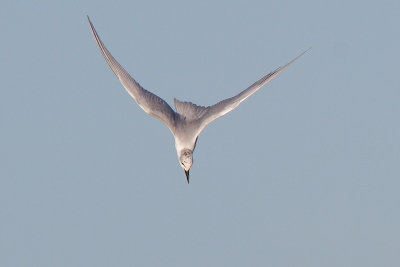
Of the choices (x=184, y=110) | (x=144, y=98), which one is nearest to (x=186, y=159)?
(x=184, y=110)

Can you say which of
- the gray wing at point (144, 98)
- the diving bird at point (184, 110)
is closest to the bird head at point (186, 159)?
the diving bird at point (184, 110)

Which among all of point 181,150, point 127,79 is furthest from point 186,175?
point 127,79

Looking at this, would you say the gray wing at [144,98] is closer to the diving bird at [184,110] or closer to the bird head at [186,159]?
the diving bird at [184,110]

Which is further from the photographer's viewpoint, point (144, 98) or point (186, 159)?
point (186, 159)

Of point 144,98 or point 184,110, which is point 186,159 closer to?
point 184,110

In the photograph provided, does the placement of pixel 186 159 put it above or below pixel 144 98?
below

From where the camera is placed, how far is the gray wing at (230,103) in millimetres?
43500

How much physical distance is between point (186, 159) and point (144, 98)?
2531 mm

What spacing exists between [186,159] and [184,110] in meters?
1.59

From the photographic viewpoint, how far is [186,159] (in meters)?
44.4

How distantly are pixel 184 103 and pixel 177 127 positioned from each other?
84cm

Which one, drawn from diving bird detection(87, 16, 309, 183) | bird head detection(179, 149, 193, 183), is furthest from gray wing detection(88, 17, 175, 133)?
bird head detection(179, 149, 193, 183)

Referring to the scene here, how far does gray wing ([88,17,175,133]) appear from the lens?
42944 mm

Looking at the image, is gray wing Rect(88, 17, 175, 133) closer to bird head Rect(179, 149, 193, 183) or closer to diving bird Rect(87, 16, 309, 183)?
diving bird Rect(87, 16, 309, 183)
